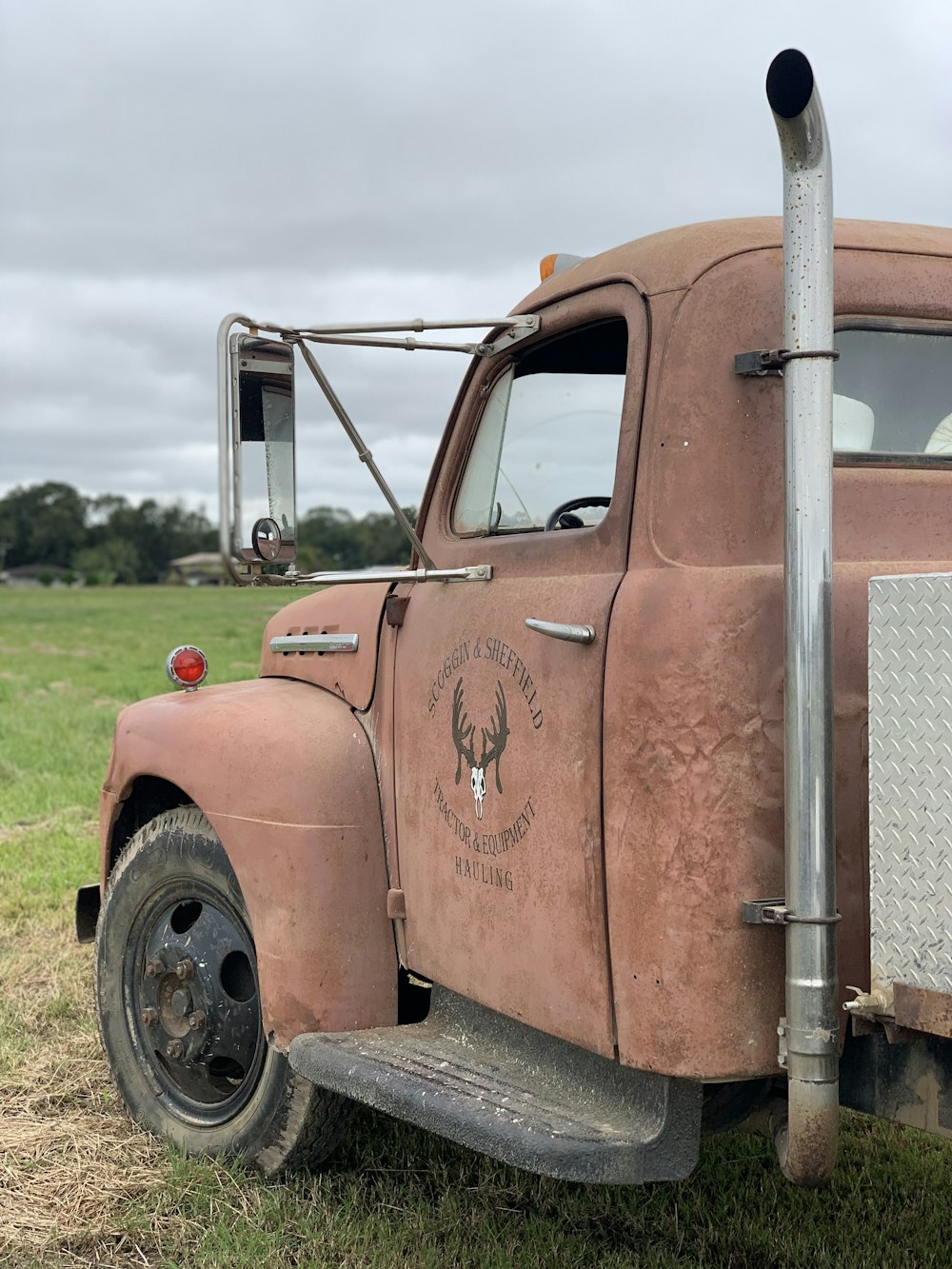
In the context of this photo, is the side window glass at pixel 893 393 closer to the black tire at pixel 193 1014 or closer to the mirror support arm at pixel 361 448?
the mirror support arm at pixel 361 448

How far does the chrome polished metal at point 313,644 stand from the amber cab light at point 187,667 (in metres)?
0.23

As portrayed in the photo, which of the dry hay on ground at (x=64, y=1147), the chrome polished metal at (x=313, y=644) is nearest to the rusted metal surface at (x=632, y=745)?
the chrome polished metal at (x=313, y=644)

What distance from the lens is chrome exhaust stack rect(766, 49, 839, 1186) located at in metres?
2.36

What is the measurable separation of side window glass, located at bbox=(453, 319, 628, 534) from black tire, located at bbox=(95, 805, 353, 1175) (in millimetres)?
1182

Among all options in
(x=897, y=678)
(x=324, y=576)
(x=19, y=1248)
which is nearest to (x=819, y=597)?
(x=897, y=678)

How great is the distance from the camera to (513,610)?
302 cm

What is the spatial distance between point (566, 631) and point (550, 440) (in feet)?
2.29

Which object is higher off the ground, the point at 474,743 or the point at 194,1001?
the point at 474,743

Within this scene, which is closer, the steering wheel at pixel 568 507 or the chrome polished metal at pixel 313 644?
the steering wheel at pixel 568 507

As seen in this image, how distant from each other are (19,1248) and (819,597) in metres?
2.44

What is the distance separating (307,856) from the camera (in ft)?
11.2

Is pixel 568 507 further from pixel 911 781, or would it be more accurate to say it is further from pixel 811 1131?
pixel 811 1131

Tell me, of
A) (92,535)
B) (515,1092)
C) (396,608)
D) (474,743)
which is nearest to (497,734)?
(474,743)

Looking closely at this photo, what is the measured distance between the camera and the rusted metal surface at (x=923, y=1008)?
7.21 ft
